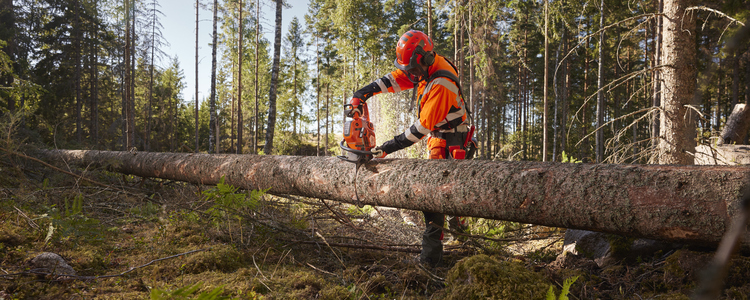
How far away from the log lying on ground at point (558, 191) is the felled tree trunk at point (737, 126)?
5.76 meters

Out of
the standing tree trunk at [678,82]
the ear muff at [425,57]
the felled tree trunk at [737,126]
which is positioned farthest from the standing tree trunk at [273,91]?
the felled tree trunk at [737,126]

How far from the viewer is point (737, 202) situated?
7.01 ft

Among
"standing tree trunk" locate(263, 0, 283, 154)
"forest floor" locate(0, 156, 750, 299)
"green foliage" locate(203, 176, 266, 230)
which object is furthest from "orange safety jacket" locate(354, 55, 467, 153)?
"standing tree trunk" locate(263, 0, 283, 154)

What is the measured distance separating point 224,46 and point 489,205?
28.5 m

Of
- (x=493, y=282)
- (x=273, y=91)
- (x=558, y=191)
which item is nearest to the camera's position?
(x=493, y=282)

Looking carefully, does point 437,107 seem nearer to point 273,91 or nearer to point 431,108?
point 431,108

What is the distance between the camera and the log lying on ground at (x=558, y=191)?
7.33 ft

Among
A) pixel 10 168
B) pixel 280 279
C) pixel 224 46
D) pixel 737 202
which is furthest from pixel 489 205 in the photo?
pixel 224 46

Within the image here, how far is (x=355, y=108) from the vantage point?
3709 millimetres

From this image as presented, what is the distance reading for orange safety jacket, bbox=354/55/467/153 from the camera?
3.74 metres

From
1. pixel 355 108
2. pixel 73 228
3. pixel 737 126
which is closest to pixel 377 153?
pixel 355 108

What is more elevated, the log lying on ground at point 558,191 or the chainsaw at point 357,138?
the chainsaw at point 357,138

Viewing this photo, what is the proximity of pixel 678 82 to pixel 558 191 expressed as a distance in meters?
3.02

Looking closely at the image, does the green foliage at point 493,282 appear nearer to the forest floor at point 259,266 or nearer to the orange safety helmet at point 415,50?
the forest floor at point 259,266
